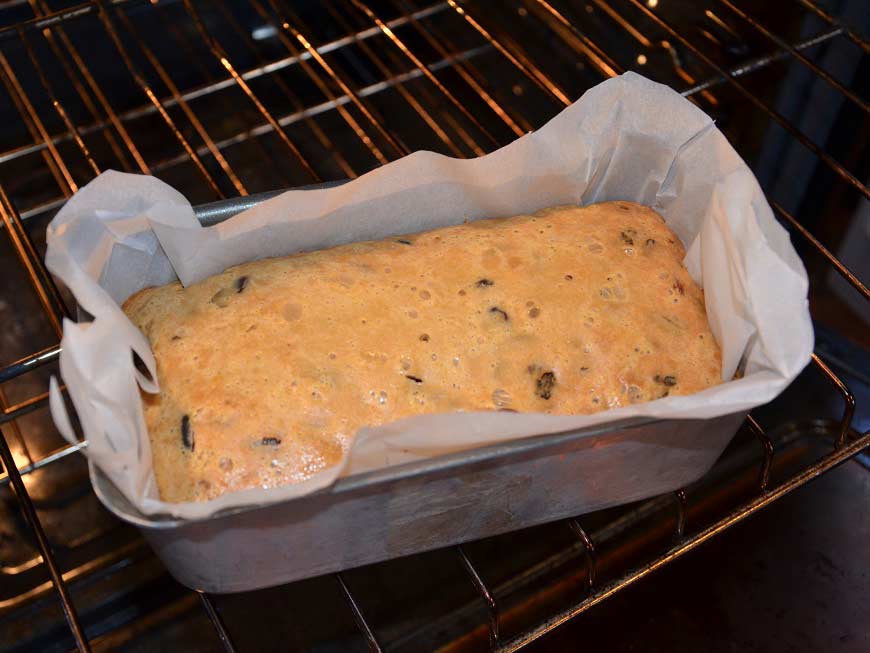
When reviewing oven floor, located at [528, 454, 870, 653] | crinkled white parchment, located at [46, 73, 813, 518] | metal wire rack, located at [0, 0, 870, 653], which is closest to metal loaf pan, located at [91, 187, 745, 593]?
crinkled white parchment, located at [46, 73, 813, 518]

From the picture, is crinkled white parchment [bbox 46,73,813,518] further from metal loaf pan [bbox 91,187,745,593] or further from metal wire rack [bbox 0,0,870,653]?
metal wire rack [bbox 0,0,870,653]

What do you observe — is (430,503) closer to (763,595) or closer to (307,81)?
(763,595)

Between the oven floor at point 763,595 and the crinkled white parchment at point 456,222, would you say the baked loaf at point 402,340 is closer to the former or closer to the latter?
the crinkled white parchment at point 456,222

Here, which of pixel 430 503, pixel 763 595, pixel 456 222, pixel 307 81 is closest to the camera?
pixel 430 503

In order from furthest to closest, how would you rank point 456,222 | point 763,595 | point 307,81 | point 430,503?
point 307,81 < point 763,595 < point 456,222 < point 430,503

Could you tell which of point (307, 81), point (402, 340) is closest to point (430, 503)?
point (402, 340)

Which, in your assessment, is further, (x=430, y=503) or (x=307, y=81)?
(x=307, y=81)

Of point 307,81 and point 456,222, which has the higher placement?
point 456,222
